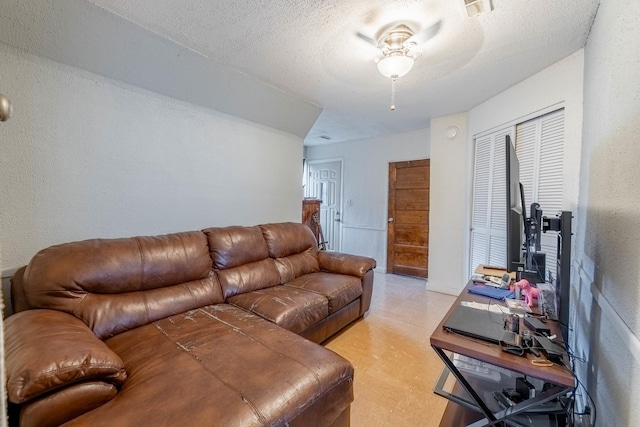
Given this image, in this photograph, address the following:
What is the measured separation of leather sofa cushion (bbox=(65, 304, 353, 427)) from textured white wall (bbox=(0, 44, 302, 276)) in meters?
0.93

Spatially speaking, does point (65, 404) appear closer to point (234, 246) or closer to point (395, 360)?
point (234, 246)

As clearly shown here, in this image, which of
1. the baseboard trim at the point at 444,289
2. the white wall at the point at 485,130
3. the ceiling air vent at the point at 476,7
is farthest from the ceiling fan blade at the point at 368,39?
the baseboard trim at the point at 444,289

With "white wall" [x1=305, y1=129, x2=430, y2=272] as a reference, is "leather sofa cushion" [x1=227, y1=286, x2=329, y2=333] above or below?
below

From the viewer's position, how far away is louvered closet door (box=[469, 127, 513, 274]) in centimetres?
287

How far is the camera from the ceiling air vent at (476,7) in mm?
1572

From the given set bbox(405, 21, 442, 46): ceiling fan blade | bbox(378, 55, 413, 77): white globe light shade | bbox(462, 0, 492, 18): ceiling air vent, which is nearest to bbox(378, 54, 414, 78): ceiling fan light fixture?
bbox(378, 55, 413, 77): white globe light shade

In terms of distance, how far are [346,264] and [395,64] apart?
184 centimetres

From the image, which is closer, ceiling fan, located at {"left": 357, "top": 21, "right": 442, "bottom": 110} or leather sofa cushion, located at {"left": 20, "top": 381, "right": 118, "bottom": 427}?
leather sofa cushion, located at {"left": 20, "top": 381, "right": 118, "bottom": 427}

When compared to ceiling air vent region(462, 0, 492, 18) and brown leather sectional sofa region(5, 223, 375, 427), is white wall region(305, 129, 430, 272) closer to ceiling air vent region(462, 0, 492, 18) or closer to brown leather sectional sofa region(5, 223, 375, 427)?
brown leather sectional sofa region(5, 223, 375, 427)

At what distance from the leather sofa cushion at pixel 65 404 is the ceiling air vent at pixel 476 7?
256cm

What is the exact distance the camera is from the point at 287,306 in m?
1.99

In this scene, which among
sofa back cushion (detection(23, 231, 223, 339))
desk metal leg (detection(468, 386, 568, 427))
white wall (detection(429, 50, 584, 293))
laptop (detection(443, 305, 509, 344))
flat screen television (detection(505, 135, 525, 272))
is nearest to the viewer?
desk metal leg (detection(468, 386, 568, 427))

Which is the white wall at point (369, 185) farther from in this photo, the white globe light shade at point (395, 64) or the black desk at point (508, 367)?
the black desk at point (508, 367)

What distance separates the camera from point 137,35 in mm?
1896
